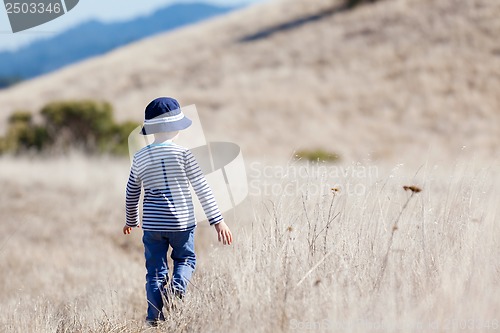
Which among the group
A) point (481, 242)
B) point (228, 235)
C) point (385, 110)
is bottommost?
point (385, 110)

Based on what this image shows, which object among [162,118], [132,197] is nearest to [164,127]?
[162,118]

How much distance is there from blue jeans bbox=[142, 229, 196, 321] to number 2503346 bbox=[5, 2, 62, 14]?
8083 millimetres

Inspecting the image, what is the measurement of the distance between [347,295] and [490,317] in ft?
2.54

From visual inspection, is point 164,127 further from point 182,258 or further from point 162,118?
point 182,258

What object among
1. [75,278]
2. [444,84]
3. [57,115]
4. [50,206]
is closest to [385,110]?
[444,84]

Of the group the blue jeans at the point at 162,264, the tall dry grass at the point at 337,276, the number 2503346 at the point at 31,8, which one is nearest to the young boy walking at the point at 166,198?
the blue jeans at the point at 162,264

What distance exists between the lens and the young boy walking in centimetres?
434

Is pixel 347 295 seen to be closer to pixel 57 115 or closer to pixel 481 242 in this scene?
pixel 481 242

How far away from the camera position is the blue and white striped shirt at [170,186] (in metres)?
4.32

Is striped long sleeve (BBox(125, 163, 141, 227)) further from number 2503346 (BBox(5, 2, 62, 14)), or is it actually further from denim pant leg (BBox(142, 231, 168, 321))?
number 2503346 (BBox(5, 2, 62, 14))

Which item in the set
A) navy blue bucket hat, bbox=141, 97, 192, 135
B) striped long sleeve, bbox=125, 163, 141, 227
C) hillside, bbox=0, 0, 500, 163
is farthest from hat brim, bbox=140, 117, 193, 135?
hillside, bbox=0, 0, 500, 163

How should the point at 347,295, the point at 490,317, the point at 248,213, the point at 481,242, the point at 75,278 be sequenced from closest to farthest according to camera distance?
1. the point at 490,317
2. the point at 347,295
3. the point at 481,242
4. the point at 75,278
5. the point at 248,213

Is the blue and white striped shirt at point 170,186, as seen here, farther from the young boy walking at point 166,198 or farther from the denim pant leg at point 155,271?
the denim pant leg at point 155,271

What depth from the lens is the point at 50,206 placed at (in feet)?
35.6
